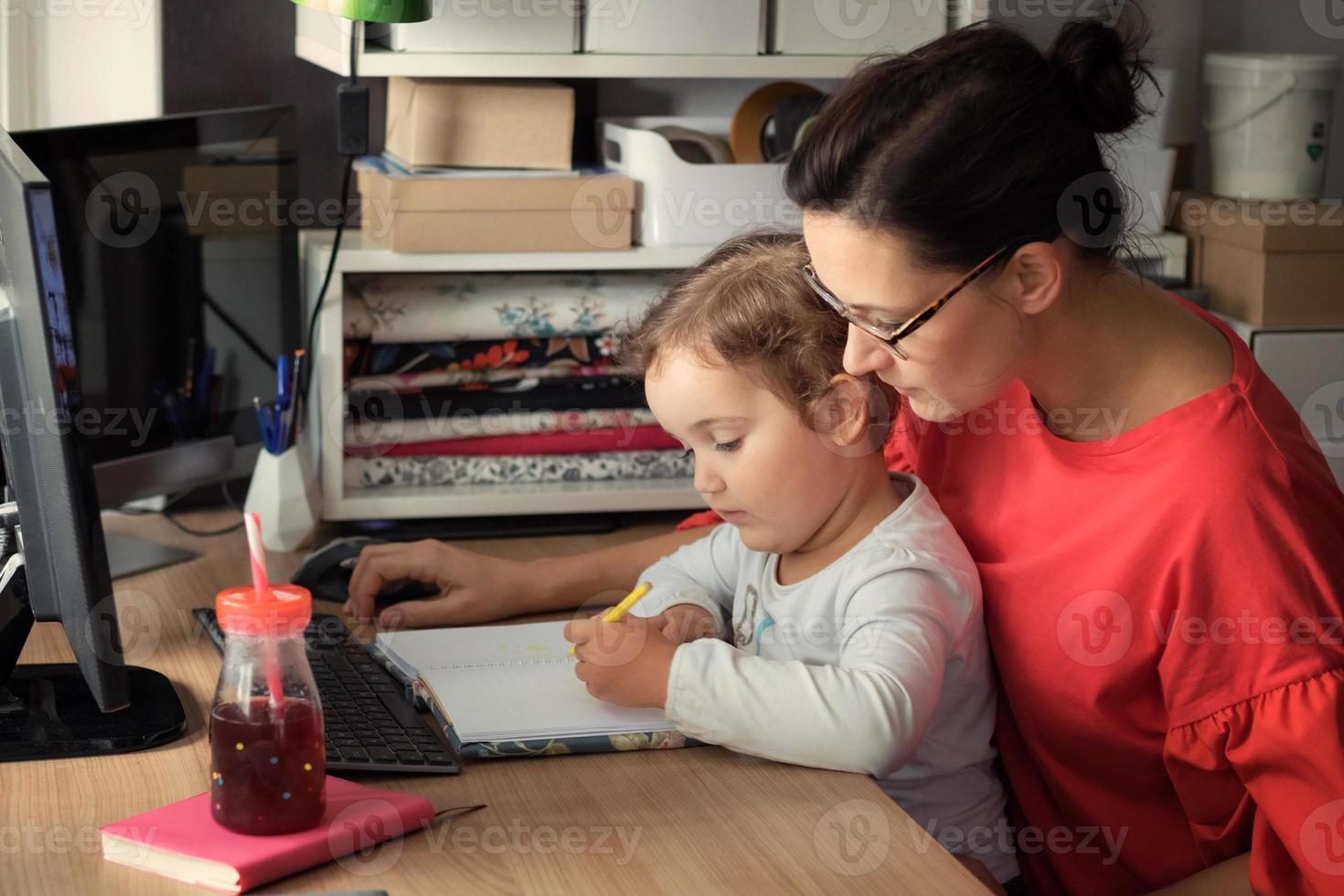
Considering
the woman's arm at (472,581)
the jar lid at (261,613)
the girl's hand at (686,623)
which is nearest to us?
the jar lid at (261,613)

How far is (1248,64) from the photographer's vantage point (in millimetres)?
1965

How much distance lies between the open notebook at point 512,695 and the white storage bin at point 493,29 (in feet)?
2.20

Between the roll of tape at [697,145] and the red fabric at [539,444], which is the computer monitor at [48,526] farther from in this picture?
the roll of tape at [697,145]

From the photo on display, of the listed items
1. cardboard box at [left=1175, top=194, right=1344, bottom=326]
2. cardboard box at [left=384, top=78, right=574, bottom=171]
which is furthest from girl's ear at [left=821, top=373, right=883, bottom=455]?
cardboard box at [left=1175, top=194, right=1344, bottom=326]

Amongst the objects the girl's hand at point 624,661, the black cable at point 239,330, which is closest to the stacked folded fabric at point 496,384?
the black cable at point 239,330

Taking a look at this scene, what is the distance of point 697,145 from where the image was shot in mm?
1820

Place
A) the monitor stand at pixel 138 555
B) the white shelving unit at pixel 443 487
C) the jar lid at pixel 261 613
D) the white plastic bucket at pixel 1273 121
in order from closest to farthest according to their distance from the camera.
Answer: the jar lid at pixel 261 613 → the monitor stand at pixel 138 555 → the white shelving unit at pixel 443 487 → the white plastic bucket at pixel 1273 121

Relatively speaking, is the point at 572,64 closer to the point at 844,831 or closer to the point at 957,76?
the point at 957,76

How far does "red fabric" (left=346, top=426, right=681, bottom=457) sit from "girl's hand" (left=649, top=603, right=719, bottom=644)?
1.66 feet

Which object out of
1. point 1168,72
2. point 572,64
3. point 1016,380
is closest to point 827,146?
point 1016,380

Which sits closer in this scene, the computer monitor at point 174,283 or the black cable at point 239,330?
the computer monitor at point 174,283

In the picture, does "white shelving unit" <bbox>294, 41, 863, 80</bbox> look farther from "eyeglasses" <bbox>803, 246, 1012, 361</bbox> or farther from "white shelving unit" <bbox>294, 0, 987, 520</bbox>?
"eyeglasses" <bbox>803, 246, 1012, 361</bbox>

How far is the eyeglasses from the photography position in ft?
3.32

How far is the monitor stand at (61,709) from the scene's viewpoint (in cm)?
104
